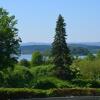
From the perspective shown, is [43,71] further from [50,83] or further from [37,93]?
[37,93]

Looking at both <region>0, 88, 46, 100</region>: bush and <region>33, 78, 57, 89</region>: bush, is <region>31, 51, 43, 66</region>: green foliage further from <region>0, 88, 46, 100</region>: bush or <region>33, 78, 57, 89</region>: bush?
<region>0, 88, 46, 100</region>: bush

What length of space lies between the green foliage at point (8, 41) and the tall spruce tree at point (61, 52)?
21.1m

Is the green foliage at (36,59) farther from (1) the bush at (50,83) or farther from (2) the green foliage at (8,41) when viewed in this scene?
(2) the green foliage at (8,41)

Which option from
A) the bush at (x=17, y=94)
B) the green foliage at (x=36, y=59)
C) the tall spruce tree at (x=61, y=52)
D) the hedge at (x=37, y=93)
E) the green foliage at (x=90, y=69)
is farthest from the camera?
the green foliage at (x=36, y=59)

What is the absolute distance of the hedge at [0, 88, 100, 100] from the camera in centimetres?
5900

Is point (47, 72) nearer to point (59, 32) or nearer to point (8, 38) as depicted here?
point (59, 32)

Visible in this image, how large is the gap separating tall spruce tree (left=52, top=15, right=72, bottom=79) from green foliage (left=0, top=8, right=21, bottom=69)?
69.3 feet

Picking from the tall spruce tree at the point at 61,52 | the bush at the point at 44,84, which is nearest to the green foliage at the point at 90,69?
the tall spruce tree at the point at 61,52

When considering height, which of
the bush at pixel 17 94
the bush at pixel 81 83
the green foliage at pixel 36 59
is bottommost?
the bush at pixel 81 83

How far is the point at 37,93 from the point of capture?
62.0m

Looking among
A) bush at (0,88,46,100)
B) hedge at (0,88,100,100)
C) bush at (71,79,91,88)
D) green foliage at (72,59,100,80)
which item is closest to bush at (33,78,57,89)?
bush at (71,79,91,88)

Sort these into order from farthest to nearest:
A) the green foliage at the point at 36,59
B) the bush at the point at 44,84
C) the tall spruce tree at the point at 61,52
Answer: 1. the green foliage at the point at 36,59
2. the tall spruce tree at the point at 61,52
3. the bush at the point at 44,84

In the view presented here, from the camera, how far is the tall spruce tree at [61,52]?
271 feet

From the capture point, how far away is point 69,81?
265 feet
